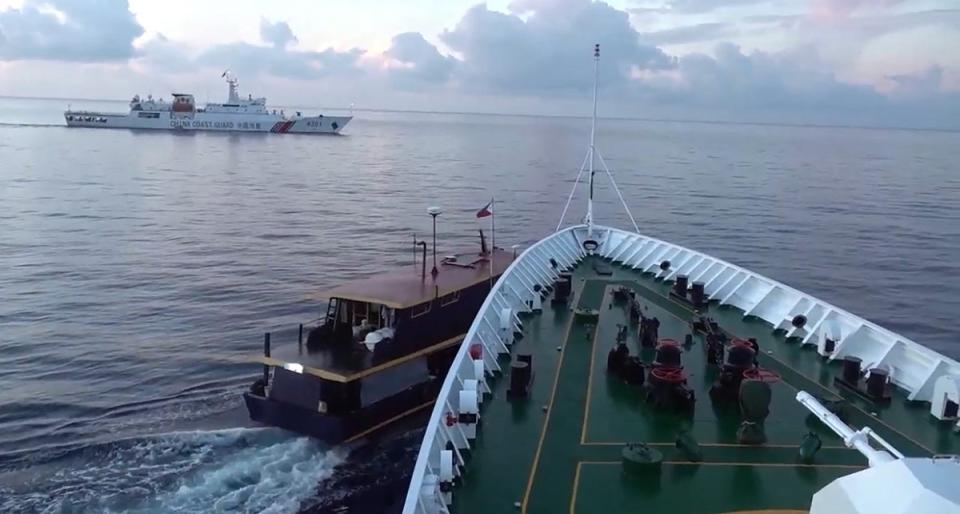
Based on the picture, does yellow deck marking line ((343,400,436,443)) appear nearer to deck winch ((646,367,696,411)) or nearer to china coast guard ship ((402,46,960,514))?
china coast guard ship ((402,46,960,514))

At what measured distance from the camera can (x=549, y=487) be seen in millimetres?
10680

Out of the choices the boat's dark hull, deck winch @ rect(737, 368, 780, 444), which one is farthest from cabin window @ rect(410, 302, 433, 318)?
deck winch @ rect(737, 368, 780, 444)

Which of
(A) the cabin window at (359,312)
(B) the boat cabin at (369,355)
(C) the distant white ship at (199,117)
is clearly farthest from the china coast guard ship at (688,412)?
(C) the distant white ship at (199,117)

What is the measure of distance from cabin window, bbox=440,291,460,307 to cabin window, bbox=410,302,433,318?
0.59 m

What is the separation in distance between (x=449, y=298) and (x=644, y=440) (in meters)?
12.2

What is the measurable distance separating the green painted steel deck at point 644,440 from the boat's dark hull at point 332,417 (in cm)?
539

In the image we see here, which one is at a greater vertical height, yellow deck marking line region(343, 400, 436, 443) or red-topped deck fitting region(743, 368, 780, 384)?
red-topped deck fitting region(743, 368, 780, 384)

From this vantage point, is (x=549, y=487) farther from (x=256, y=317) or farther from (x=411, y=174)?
(x=411, y=174)

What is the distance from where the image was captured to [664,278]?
23.4 m

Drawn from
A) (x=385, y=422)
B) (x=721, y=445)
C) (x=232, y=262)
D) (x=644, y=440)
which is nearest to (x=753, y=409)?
(x=721, y=445)

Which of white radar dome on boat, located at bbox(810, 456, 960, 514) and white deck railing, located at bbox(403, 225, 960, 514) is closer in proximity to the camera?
white radar dome on boat, located at bbox(810, 456, 960, 514)

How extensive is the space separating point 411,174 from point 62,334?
65.9m

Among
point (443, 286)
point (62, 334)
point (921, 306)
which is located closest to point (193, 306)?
point (62, 334)

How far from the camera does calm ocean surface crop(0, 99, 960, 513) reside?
18.9 metres
